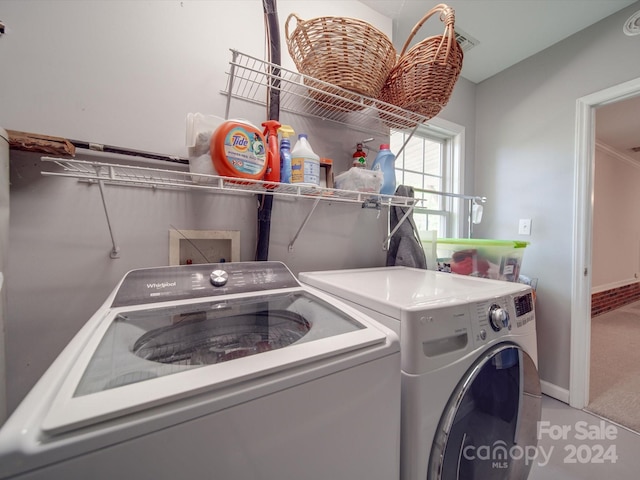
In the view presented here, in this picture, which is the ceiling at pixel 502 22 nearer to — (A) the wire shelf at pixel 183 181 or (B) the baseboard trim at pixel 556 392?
(A) the wire shelf at pixel 183 181

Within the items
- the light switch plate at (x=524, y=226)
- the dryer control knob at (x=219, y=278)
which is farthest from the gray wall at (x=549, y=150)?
the dryer control knob at (x=219, y=278)

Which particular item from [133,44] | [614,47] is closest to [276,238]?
[133,44]

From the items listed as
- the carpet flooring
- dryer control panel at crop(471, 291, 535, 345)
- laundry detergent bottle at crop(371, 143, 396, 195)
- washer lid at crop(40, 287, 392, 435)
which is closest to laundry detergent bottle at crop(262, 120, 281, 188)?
washer lid at crop(40, 287, 392, 435)

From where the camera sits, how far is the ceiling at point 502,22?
5.51 feet

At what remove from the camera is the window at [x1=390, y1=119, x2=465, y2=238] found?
7.83ft

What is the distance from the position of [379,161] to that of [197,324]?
1164 mm

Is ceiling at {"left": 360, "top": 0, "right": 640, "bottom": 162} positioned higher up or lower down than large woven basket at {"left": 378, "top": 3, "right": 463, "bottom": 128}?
higher up

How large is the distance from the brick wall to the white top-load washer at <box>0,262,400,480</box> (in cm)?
527

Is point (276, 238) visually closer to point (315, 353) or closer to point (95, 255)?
point (95, 255)

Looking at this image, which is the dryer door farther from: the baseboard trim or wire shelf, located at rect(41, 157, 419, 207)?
the baseboard trim

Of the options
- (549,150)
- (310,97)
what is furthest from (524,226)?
(310,97)

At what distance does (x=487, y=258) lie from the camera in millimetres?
1723

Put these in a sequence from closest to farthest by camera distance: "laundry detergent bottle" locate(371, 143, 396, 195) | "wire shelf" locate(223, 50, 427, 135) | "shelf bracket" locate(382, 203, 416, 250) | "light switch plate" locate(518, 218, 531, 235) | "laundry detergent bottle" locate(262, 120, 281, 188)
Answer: "laundry detergent bottle" locate(262, 120, 281, 188) → "wire shelf" locate(223, 50, 427, 135) → "laundry detergent bottle" locate(371, 143, 396, 195) → "shelf bracket" locate(382, 203, 416, 250) → "light switch plate" locate(518, 218, 531, 235)

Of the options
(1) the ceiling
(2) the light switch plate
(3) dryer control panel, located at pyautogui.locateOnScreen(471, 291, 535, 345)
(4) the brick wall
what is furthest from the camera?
(4) the brick wall
